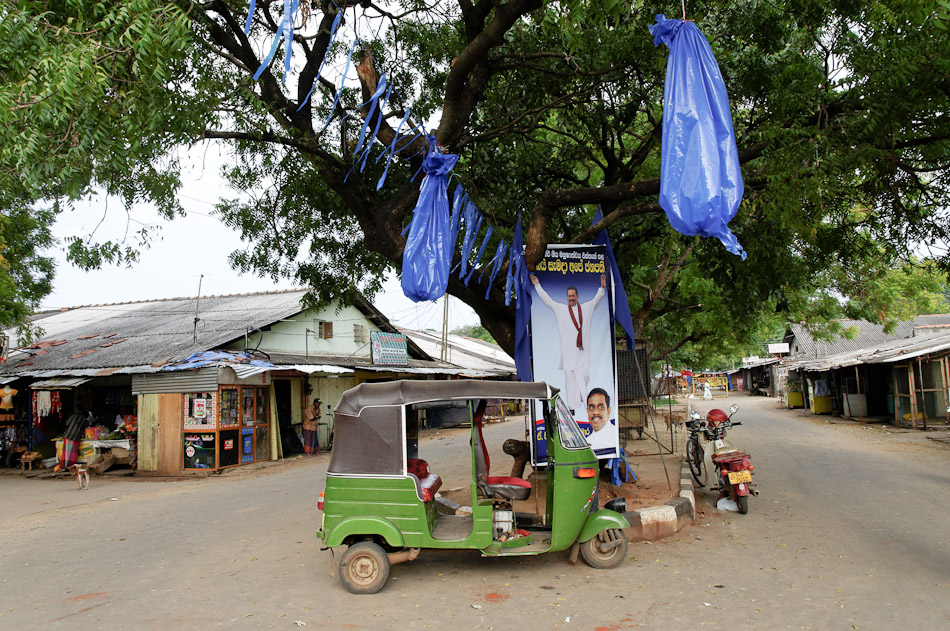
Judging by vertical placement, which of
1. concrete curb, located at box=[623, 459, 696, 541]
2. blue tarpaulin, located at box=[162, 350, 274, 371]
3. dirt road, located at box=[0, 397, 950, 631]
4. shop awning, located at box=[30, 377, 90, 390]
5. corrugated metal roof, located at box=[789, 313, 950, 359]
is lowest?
dirt road, located at box=[0, 397, 950, 631]

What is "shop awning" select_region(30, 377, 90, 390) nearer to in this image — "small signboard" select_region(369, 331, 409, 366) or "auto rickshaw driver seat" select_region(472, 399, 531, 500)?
"small signboard" select_region(369, 331, 409, 366)

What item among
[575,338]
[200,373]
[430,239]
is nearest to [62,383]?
[200,373]

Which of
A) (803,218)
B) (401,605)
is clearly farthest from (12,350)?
(803,218)

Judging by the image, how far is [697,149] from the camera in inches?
192

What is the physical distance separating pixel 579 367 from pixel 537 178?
15.6 ft

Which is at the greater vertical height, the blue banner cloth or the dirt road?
the blue banner cloth

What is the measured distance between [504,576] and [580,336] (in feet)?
13.6

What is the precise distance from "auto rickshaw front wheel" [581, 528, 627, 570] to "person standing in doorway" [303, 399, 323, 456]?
13765 mm

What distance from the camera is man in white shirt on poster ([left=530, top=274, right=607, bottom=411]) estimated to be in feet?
29.7

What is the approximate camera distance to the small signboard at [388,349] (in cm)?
2081

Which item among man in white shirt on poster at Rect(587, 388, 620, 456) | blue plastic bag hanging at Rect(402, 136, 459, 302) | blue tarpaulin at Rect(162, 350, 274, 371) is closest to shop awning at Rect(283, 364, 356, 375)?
blue tarpaulin at Rect(162, 350, 274, 371)

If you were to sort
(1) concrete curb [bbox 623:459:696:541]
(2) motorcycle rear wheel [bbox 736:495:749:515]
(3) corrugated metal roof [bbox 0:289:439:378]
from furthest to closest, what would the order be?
(3) corrugated metal roof [bbox 0:289:439:378]
(2) motorcycle rear wheel [bbox 736:495:749:515]
(1) concrete curb [bbox 623:459:696:541]

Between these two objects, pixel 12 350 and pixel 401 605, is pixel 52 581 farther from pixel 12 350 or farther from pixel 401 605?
pixel 12 350

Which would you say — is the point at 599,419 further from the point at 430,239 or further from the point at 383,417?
the point at 383,417
